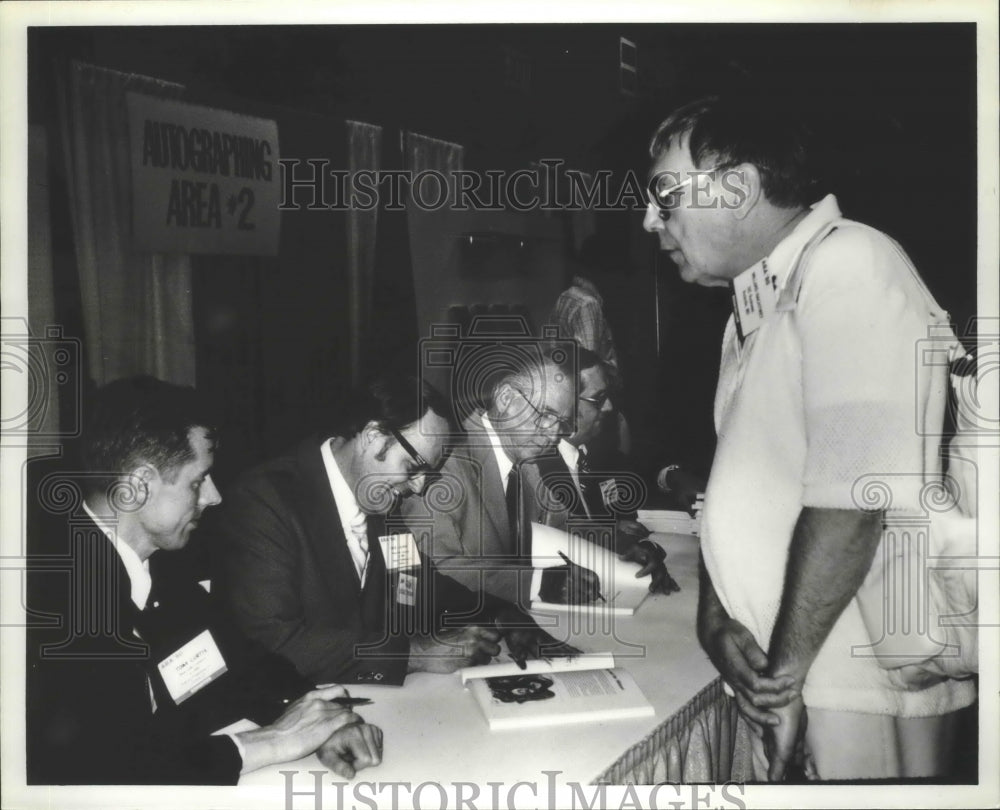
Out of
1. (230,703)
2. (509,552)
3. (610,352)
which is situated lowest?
(230,703)

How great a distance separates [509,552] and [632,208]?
3.04ft

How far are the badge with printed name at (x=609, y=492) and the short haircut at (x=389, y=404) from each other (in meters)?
0.44

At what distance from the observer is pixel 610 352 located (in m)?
2.36

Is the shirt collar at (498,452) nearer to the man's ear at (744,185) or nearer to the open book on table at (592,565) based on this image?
the open book on table at (592,565)

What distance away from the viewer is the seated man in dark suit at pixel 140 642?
2.27 m

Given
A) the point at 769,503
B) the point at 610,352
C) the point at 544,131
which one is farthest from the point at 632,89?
the point at 769,503

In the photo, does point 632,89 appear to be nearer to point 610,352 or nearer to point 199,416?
point 610,352

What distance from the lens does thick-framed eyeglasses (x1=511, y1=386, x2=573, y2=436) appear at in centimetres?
239

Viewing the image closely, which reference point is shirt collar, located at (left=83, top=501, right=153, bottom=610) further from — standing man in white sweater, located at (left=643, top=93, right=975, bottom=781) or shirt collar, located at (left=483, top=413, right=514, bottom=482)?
standing man in white sweater, located at (left=643, top=93, right=975, bottom=781)

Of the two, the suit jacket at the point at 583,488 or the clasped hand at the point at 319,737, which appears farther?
the suit jacket at the point at 583,488

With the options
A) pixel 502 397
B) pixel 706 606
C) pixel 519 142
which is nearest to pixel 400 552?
pixel 502 397

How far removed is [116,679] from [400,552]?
2.56 feet

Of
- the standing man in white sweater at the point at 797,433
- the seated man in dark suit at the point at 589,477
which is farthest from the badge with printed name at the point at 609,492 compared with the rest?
the standing man in white sweater at the point at 797,433

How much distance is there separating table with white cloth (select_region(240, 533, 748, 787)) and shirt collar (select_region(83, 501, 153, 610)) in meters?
0.53
